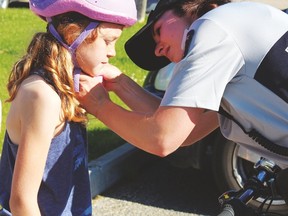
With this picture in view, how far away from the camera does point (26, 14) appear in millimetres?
13328

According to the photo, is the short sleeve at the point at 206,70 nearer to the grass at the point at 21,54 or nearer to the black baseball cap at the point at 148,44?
the black baseball cap at the point at 148,44

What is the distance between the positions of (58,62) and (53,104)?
168 mm

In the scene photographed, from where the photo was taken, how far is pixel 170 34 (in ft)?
7.59

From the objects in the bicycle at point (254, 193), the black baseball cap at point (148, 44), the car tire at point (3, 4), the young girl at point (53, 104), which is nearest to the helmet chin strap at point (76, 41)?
the young girl at point (53, 104)

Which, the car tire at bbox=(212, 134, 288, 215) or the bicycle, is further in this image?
the car tire at bbox=(212, 134, 288, 215)

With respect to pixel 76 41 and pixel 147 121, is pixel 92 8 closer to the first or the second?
pixel 76 41

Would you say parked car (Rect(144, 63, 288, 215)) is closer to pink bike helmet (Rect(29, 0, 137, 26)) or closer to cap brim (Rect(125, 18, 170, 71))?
cap brim (Rect(125, 18, 170, 71))

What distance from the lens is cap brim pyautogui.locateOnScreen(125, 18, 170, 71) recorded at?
240 cm

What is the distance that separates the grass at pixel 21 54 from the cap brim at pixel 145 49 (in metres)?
0.32

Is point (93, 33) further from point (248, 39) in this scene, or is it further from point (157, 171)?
point (157, 171)

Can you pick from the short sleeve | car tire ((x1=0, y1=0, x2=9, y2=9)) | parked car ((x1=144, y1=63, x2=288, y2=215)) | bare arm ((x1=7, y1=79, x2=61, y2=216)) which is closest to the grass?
bare arm ((x1=7, y1=79, x2=61, y2=216))

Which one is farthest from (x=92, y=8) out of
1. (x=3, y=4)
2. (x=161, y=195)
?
(x=3, y=4)

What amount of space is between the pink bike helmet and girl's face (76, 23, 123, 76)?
0.12 feet

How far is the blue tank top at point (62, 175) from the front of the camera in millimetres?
2168
